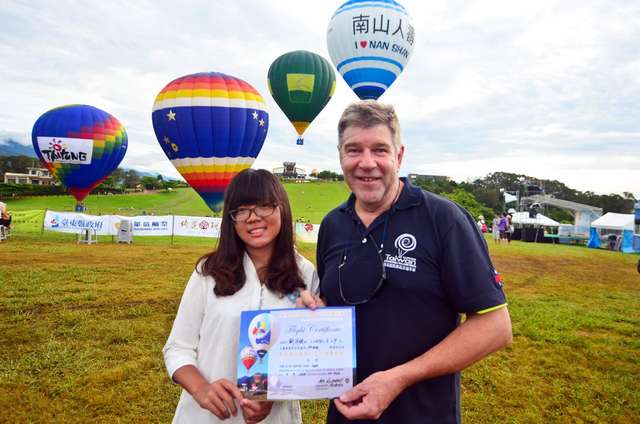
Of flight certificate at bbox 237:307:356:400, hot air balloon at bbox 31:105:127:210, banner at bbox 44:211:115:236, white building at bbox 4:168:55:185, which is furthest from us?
white building at bbox 4:168:55:185

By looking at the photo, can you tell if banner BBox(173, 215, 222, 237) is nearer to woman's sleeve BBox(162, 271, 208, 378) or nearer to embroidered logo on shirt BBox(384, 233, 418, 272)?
woman's sleeve BBox(162, 271, 208, 378)

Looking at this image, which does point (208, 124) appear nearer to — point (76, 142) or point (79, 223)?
point (79, 223)

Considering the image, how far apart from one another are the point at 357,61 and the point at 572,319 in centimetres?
1195

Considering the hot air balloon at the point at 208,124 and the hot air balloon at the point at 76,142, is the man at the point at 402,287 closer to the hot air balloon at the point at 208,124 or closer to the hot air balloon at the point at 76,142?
the hot air balloon at the point at 208,124

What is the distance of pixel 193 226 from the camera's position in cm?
1916

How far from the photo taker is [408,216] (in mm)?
1845

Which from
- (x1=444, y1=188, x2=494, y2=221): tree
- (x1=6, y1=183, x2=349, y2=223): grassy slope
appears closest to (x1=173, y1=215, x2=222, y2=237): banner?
(x1=6, y1=183, x2=349, y2=223): grassy slope

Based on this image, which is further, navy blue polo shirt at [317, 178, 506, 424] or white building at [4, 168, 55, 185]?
white building at [4, 168, 55, 185]

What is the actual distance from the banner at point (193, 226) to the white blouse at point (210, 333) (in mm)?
17572

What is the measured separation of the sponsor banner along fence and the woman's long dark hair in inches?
600

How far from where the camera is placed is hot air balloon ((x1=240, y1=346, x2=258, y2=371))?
174 cm

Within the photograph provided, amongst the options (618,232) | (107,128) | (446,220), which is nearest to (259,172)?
(446,220)

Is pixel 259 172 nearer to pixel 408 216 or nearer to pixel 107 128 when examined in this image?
pixel 408 216

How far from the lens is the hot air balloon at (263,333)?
5.75 feet
